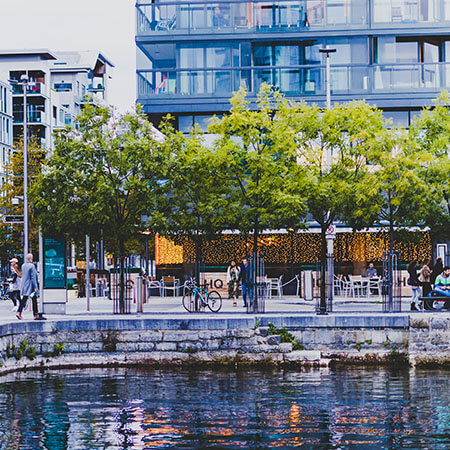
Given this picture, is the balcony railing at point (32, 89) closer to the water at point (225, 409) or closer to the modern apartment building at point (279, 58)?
the modern apartment building at point (279, 58)

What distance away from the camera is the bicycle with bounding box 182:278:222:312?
29234 mm

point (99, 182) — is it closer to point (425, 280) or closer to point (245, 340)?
point (245, 340)

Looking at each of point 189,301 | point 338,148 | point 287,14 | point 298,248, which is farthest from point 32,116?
point 189,301

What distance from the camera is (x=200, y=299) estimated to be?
96.2ft

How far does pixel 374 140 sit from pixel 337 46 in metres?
11.7

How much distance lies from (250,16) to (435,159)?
1275 centimetres

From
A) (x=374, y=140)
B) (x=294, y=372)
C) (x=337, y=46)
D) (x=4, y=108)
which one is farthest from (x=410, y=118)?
(x=4, y=108)

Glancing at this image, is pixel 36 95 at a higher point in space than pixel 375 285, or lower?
higher

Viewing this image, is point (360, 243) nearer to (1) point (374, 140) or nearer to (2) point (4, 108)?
(1) point (374, 140)

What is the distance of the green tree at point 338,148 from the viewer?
31.5m

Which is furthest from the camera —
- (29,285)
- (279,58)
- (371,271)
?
(279,58)

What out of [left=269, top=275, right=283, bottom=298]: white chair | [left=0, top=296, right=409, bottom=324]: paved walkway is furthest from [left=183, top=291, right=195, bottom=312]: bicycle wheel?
[left=269, top=275, right=283, bottom=298]: white chair

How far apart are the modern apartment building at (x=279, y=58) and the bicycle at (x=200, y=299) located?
44.8 feet

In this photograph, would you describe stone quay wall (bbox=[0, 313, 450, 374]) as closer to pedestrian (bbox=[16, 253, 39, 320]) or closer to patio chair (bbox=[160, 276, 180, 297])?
pedestrian (bbox=[16, 253, 39, 320])
